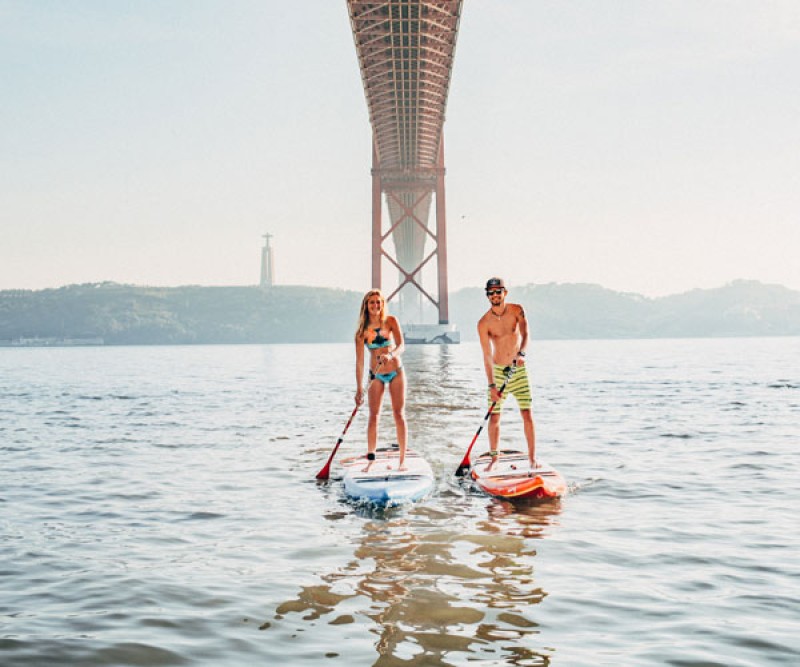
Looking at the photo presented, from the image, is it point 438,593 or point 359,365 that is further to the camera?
point 359,365

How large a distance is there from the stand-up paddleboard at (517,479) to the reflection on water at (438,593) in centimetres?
54

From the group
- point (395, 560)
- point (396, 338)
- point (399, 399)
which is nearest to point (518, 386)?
point (399, 399)

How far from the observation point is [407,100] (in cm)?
3881

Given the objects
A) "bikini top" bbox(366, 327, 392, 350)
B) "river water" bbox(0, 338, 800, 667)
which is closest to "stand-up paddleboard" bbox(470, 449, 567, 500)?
"river water" bbox(0, 338, 800, 667)

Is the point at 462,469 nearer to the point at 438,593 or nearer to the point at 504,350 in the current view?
the point at 504,350

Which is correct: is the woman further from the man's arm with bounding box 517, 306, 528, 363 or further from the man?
the man's arm with bounding box 517, 306, 528, 363

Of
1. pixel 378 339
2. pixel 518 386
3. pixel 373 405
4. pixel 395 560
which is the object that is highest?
pixel 378 339

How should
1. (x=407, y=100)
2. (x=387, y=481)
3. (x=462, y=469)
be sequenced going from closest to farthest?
(x=387, y=481)
(x=462, y=469)
(x=407, y=100)

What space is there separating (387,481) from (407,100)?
117ft

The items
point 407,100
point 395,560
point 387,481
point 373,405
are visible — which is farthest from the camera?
point 407,100

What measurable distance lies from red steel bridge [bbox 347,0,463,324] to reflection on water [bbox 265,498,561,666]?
2876cm

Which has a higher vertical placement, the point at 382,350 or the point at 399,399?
the point at 382,350

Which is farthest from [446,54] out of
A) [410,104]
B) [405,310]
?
[405,310]

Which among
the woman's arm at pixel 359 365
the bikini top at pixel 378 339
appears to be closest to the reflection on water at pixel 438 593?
the woman's arm at pixel 359 365
